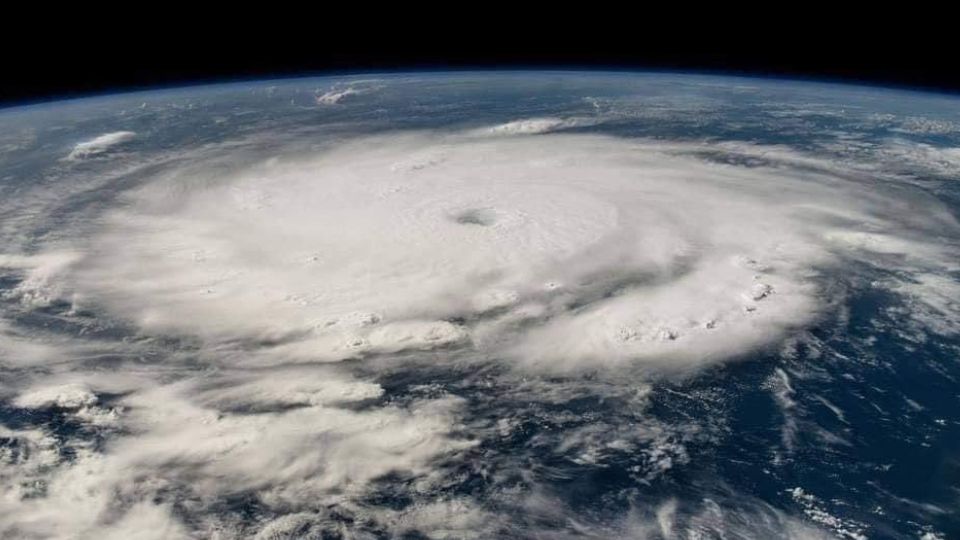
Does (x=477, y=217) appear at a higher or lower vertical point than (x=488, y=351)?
higher

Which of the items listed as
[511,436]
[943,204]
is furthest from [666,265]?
[943,204]

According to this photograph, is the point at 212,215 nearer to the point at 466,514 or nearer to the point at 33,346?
the point at 33,346

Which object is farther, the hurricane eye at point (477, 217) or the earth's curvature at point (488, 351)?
the hurricane eye at point (477, 217)

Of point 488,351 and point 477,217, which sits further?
point 477,217

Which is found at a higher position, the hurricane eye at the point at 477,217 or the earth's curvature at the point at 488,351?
the hurricane eye at the point at 477,217

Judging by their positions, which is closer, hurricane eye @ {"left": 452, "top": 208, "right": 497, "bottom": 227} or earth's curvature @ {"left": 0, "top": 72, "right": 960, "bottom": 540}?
earth's curvature @ {"left": 0, "top": 72, "right": 960, "bottom": 540}

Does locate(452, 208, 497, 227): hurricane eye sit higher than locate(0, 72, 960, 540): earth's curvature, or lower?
higher

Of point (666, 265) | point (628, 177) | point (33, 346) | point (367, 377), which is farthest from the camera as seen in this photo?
point (628, 177)

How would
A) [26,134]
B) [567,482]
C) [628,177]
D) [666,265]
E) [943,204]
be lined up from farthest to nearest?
1. [26,134]
2. [628,177]
3. [943,204]
4. [666,265]
5. [567,482]
